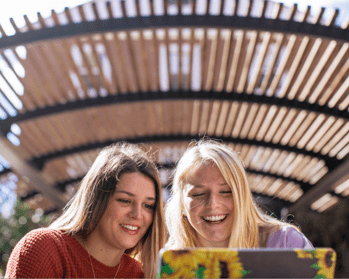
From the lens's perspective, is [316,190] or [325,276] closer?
[325,276]

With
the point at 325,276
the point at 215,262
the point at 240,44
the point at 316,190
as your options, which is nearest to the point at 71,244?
the point at 215,262

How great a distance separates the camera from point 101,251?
225cm

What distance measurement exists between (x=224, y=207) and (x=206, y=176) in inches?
8.0

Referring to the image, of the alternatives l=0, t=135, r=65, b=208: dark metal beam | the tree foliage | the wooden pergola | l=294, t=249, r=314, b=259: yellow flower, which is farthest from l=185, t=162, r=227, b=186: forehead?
the tree foliage

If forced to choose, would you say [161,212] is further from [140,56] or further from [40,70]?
[40,70]

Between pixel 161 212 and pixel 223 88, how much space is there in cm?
425

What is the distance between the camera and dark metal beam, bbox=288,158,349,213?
24.9ft

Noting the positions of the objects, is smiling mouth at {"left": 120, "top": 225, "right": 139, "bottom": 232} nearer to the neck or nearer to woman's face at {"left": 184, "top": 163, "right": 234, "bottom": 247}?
the neck

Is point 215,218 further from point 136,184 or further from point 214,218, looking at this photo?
point 136,184

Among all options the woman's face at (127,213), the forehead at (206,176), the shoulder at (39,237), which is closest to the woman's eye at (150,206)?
the woman's face at (127,213)

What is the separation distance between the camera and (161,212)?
2381 millimetres

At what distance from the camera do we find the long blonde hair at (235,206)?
2311 millimetres

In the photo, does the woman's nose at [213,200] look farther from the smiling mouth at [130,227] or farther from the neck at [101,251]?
the neck at [101,251]

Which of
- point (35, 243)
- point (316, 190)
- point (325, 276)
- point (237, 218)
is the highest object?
point (316, 190)
